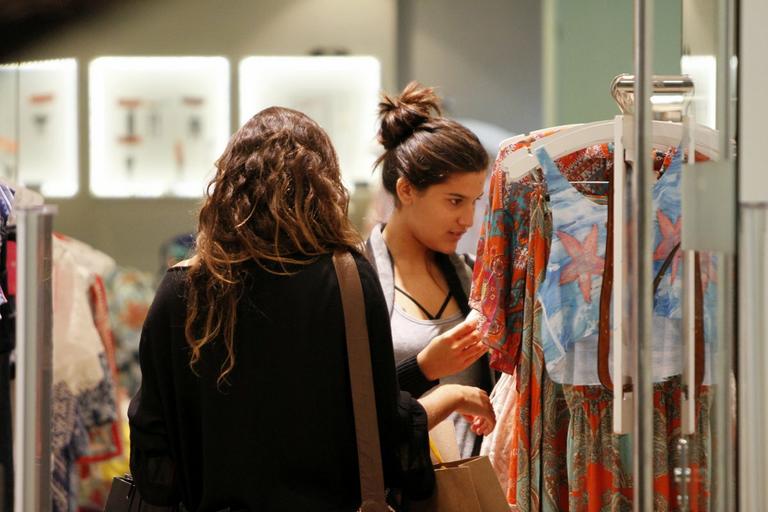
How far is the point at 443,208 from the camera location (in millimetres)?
2520

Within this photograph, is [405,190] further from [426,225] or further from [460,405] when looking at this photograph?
[460,405]

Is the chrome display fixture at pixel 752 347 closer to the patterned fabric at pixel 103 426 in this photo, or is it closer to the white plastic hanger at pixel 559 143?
the white plastic hanger at pixel 559 143

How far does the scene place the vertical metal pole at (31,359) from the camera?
147cm

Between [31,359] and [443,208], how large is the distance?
1.23m

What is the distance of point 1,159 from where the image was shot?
17.6 feet

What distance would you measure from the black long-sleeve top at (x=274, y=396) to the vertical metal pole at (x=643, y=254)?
0.42 m

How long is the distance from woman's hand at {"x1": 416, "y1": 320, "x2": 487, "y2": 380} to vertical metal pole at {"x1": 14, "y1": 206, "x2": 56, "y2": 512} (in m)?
0.95

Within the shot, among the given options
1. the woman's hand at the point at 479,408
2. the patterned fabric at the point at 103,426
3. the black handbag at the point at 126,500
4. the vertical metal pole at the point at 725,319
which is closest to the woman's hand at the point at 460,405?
the woman's hand at the point at 479,408

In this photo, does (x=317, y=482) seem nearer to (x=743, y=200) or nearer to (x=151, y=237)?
(x=743, y=200)

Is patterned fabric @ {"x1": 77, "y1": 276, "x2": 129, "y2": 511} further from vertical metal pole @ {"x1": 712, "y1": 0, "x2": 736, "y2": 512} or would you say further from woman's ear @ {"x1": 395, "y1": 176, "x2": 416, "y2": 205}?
vertical metal pole @ {"x1": 712, "y1": 0, "x2": 736, "y2": 512}

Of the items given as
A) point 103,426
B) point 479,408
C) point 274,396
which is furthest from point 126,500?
point 103,426

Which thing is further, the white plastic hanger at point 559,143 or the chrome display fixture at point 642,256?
the white plastic hanger at point 559,143

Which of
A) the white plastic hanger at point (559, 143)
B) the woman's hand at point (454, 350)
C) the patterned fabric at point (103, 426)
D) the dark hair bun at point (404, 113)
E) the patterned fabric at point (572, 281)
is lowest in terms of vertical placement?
the patterned fabric at point (103, 426)

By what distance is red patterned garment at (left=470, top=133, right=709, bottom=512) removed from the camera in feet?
6.80
